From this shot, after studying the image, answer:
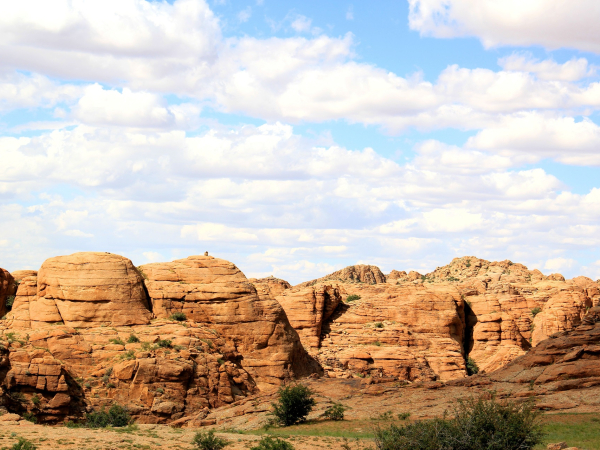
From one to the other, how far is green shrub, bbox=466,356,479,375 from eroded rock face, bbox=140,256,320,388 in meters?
24.9

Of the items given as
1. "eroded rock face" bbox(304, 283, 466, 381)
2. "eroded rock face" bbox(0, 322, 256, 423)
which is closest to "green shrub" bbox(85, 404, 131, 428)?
"eroded rock face" bbox(0, 322, 256, 423)

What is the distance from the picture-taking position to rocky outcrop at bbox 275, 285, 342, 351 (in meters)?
73.1

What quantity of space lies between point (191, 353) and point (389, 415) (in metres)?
15.1

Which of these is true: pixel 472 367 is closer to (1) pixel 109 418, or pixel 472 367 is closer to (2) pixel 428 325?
(2) pixel 428 325

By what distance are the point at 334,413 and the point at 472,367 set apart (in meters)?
36.5

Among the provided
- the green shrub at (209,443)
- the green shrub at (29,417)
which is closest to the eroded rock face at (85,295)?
the green shrub at (29,417)

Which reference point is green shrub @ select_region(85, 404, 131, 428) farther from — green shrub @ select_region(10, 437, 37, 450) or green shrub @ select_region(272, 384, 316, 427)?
green shrub @ select_region(10, 437, 37, 450)

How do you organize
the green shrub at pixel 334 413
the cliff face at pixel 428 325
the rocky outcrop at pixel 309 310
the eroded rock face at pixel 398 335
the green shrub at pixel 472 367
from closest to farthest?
the green shrub at pixel 334 413 < the eroded rock face at pixel 398 335 < the cliff face at pixel 428 325 < the rocky outcrop at pixel 309 310 < the green shrub at pixel 472 367

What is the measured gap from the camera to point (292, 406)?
42062 millimetres

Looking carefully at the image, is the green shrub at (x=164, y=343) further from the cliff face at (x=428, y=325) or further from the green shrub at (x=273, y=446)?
the cliff face at (x=428, y=325)

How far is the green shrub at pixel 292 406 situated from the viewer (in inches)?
1646

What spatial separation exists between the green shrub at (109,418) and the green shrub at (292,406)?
9.22m

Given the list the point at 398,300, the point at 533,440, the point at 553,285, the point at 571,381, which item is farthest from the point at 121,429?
the point at 553,285

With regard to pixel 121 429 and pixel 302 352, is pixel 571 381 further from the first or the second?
pixel 121 429
